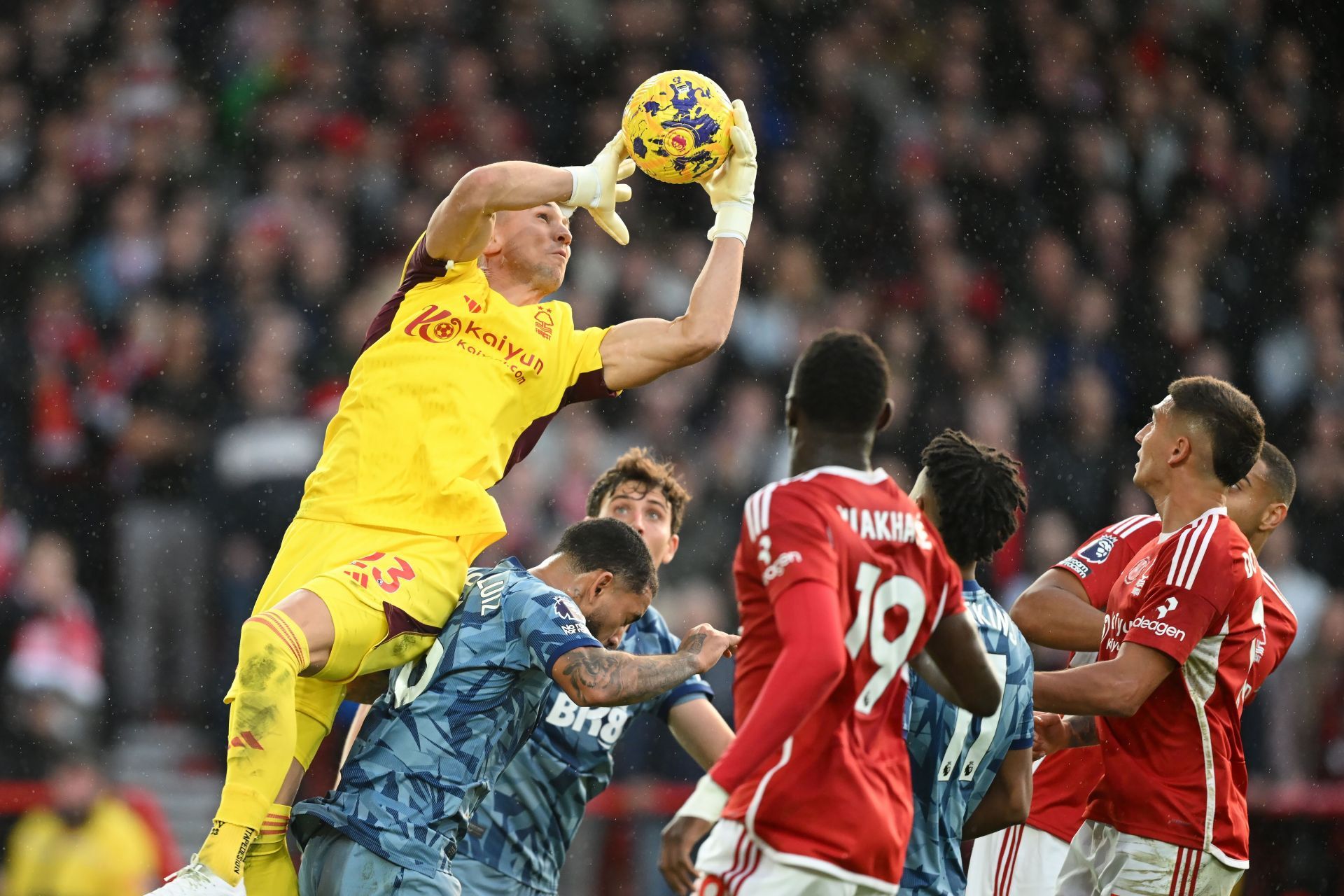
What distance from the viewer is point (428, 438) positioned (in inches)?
192

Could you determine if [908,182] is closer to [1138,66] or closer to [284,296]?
[1138,66]

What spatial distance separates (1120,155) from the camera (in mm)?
13805

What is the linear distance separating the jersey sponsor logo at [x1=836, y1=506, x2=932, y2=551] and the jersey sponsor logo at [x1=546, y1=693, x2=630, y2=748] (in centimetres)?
189

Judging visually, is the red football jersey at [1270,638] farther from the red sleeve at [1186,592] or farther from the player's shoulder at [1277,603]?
the red sleeve at [1186,592]

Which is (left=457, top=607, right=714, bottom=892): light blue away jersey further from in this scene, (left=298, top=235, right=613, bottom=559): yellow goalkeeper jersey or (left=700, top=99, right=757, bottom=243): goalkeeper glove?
(left=700, top=99, right=757, bottom=243): goalkeeper glove

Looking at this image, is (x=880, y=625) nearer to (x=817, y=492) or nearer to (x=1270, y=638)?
(x=817, y=492)

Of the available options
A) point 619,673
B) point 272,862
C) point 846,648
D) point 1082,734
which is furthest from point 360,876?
point 1082,734

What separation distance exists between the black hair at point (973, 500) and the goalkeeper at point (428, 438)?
1.06 metres

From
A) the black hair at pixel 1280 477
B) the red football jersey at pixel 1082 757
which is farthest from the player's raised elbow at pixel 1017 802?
the black hair at pixel 1280 477

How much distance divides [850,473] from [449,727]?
1.51m

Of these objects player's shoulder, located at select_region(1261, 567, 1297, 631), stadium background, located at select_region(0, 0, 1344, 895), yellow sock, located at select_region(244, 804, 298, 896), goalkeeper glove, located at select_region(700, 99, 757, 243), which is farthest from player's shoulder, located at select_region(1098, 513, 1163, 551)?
stadium background, located at select_region(0, 0, 1344, 895)

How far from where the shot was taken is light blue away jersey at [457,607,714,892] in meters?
5.34

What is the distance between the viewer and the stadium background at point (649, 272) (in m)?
9.62

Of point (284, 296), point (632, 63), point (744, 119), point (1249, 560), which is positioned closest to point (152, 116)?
point (284, 296)
